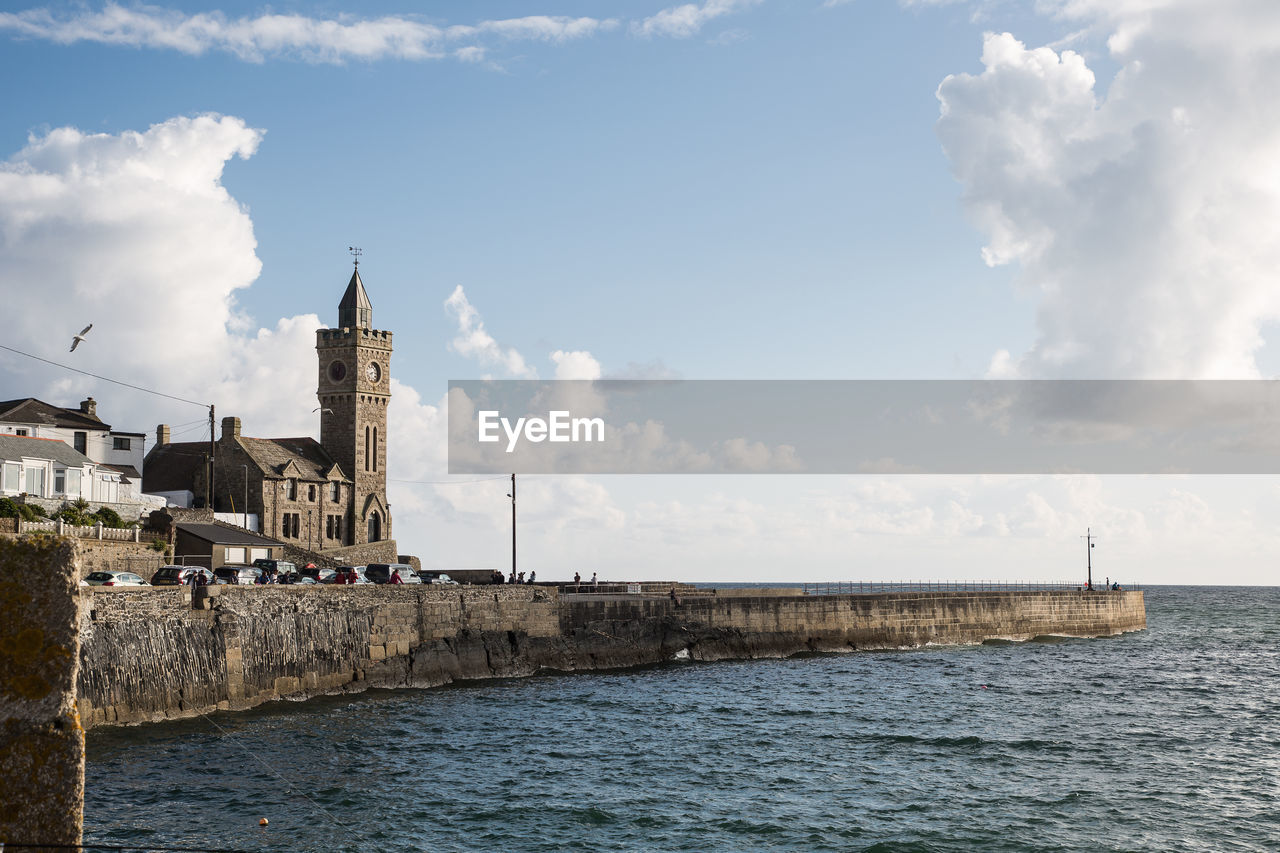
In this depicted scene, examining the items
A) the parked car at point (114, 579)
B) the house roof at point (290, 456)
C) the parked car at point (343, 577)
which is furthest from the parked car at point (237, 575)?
the house roof at point (290, 456)

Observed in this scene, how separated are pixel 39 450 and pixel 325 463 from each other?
22.6m

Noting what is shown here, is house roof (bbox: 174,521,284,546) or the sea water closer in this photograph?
the sea water

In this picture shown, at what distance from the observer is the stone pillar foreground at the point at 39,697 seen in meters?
4.99

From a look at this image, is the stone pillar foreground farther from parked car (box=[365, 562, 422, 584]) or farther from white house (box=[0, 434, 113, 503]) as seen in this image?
white house (box=[0, 434, 113, 503])

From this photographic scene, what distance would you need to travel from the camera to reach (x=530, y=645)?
143 ft

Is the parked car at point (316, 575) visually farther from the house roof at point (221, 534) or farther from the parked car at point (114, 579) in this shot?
the parked car at point (114, 579)

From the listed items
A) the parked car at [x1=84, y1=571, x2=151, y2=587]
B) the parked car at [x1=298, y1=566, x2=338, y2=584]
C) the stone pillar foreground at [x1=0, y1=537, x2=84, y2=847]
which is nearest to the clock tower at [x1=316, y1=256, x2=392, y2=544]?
the parked car at [x1=298, y1=566, x2=338, y2=584]

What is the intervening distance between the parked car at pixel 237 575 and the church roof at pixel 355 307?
3806 centimetres

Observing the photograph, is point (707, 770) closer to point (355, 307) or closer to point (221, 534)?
point (221, 534)

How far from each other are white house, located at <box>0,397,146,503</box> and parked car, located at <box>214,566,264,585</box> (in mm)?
18644

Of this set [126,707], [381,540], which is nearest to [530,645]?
[126,707]

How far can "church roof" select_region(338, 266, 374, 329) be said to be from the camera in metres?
78.1

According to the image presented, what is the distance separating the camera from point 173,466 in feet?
231

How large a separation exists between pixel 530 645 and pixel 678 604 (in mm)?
8829
